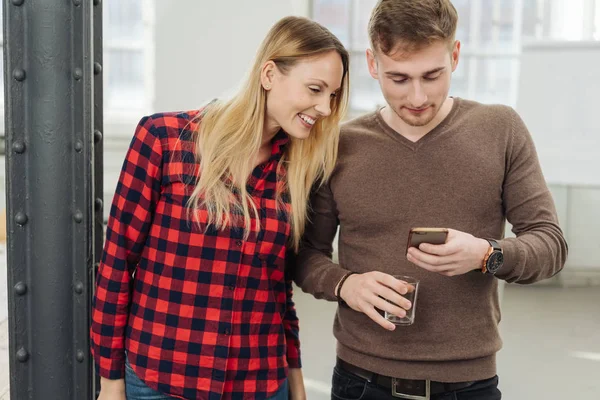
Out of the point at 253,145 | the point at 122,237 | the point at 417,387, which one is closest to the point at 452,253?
the point at 417,387

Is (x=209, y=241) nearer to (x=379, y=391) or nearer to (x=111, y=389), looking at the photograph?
(x=111, y=389)

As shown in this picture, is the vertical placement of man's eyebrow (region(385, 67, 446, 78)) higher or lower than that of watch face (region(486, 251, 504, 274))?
higher

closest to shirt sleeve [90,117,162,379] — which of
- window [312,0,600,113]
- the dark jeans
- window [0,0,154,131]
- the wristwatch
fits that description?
the dark jeans

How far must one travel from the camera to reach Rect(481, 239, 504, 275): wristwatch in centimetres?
129

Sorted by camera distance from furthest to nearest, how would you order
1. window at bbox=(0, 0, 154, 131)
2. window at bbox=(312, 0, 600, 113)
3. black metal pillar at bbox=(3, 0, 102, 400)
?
1. window at bbox=(0, 0, 154, 131)
2. window at bbox=(312, 0, 600, 113)
3. black metal pillar at bbox=(3, 0, 102, 400)

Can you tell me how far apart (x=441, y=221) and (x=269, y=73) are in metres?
0.44

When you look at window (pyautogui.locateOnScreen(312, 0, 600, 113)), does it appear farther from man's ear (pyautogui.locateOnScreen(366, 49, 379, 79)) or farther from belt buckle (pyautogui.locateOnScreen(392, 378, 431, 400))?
belt buckle (pyautogui.locateOnScreen(392, 378, 431, 400))

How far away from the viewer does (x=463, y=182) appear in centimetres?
143

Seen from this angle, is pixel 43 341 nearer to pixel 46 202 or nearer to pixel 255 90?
pixel 46 202

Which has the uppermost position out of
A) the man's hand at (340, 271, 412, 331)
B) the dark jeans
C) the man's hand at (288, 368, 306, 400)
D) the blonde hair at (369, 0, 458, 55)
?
the blonde hair at (369, 0, 458, 55)

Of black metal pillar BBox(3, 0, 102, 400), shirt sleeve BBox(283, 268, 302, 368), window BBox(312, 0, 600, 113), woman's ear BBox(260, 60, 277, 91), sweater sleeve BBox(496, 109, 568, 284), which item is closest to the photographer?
black metal pillar BBox(3, 0, 102, 400)

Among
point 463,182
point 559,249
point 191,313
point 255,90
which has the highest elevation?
point 255,90

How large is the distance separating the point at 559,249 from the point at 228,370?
0.66m

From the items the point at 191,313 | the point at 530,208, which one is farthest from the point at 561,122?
the point at 191,313
